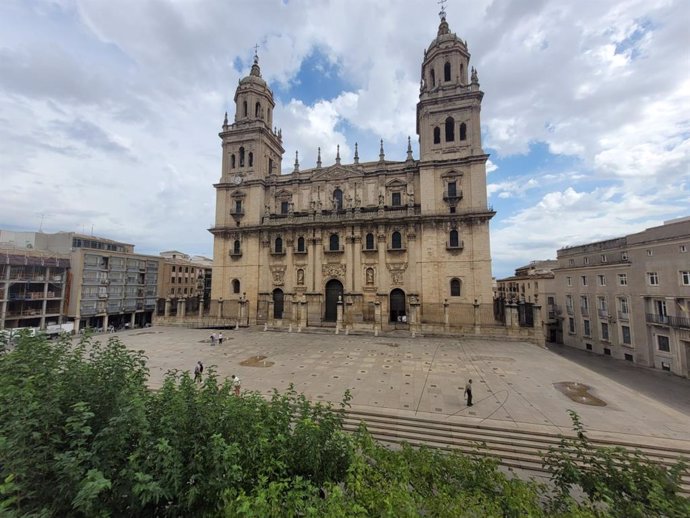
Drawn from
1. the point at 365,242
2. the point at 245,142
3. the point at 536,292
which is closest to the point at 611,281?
the point at 536,292

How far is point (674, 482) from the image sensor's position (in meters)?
5.36

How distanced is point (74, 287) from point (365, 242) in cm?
3687

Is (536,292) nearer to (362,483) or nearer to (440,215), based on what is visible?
(440,215)

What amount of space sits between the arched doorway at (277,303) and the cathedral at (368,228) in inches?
4.8

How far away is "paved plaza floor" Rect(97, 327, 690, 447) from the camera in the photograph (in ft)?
37.8

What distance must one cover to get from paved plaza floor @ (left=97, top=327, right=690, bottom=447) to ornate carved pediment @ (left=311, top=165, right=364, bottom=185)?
18.7 meters

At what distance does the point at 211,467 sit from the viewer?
5707 mm

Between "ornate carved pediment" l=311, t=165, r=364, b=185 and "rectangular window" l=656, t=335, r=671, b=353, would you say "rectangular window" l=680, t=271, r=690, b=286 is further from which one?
"ornate carved pediment" l=311, t=165, r=364, b=185

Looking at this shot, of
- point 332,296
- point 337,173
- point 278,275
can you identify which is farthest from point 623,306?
point 278,275

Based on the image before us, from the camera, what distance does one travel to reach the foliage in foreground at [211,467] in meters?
4.64

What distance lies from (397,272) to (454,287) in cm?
605

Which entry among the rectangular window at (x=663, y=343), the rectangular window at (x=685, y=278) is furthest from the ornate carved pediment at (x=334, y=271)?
the rectangular window at (x=663, y=343)

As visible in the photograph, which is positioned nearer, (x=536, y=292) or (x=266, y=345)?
(x=266, y=345)

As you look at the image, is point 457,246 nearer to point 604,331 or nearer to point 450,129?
point 450,129
